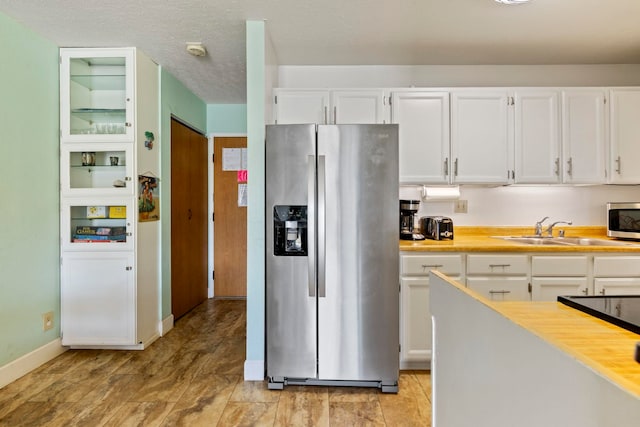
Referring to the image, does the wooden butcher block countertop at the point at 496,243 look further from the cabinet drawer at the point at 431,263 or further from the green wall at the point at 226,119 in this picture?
the green wall at the point at 226,119

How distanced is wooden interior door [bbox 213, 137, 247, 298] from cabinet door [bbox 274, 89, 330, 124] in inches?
68.2

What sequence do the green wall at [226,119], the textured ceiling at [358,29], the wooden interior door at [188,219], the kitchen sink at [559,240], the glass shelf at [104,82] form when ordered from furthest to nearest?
the green wall at [226,119]
the wooden interior door at [188,219]
the glass shelf at [104,82]
the kitchen sink at [559,240]
the textured ceiling at [358,29]

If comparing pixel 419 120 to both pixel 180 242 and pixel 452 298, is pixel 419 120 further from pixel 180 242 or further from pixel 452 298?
pixel 180 242

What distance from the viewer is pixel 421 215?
3.08 meters

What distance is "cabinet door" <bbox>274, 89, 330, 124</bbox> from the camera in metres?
2.77

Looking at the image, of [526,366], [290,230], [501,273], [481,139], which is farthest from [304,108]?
[526,366]

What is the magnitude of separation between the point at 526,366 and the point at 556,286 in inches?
89.7

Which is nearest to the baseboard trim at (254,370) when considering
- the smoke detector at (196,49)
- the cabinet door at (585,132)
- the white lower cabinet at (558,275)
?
the white lower cabinet at (558,275)

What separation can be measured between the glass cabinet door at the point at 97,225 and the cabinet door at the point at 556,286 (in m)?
3.05

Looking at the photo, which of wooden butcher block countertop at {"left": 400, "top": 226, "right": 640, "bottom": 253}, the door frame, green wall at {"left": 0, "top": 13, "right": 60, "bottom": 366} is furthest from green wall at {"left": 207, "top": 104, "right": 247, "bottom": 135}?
wooden butcher block countertop at {"left": 400, "top": 226, "right": 640, "bottom": 253}

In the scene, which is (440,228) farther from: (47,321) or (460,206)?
(47,321)

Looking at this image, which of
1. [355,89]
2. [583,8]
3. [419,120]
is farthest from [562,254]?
[355,89]

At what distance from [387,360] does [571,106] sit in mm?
2420

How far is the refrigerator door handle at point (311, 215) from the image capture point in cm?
219
